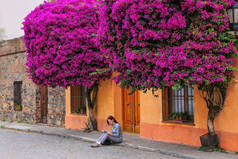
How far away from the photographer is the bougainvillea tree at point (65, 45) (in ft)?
39.2

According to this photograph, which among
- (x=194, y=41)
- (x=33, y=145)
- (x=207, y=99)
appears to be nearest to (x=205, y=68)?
(x=194, y=41)

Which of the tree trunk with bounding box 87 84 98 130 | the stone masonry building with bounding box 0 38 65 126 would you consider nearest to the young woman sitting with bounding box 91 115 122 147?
the tree trunk with bounding box 87 84 98 130

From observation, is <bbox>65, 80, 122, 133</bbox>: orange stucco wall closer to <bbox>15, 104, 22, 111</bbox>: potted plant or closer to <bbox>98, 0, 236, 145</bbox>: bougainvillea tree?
<bbox>98, 0, 236, 145</bbox>: bougainvillea tree

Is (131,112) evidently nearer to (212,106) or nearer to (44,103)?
(212,106)

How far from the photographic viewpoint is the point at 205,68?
25.3 ft

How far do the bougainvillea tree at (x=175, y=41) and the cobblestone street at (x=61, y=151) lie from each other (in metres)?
1.87

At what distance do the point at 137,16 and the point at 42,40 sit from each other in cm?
514

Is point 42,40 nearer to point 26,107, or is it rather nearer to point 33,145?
point 33,145

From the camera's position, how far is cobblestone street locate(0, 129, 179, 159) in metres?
8.66

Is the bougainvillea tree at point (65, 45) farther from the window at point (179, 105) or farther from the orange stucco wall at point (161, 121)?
the window at point (179, 105)

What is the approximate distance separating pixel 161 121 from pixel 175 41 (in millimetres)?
3657

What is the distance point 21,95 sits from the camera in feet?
62.5

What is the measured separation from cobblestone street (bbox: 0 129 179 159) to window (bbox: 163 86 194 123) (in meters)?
1.81

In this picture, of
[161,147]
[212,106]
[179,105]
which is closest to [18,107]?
[179,105]
